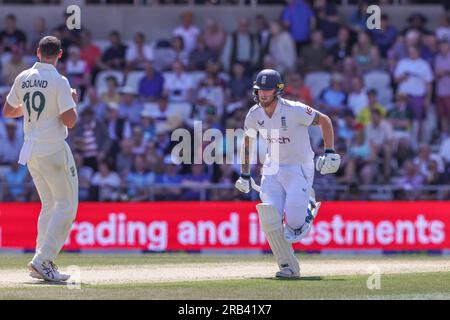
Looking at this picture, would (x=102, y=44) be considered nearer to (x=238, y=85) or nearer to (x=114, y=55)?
(x=114, y=55)

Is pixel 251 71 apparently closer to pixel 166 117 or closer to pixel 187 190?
pixel 166 117

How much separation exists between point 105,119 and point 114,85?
2.73ft

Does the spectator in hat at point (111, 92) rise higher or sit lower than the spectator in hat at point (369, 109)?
higher

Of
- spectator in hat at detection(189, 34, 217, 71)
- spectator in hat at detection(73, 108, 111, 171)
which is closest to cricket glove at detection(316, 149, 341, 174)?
spectator in hat at detection(73, 108, 111, 171)

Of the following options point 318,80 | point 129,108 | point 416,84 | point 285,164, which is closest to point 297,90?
point 318,80

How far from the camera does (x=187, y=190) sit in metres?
19.6

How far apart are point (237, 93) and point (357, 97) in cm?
218

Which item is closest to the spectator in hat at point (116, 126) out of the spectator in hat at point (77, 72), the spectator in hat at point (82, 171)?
the spectator in hat at point (82, 171)

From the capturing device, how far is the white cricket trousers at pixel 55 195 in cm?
1121

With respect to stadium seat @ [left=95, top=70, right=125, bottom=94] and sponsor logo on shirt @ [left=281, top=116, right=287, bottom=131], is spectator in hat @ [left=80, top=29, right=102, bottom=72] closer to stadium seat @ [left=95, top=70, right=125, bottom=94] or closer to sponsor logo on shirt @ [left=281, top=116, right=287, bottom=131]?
stadium seat @ [left=95, top=70, right=125, bottom=94]

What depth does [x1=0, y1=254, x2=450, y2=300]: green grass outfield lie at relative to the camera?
1031 centimetres

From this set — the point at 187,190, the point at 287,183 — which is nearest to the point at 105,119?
the point at 187,190

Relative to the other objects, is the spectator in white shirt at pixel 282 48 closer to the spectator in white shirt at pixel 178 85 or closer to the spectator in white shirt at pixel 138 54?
the spectator in white shirt at pixel 178 85

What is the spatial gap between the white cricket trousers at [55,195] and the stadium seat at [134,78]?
10833mm
